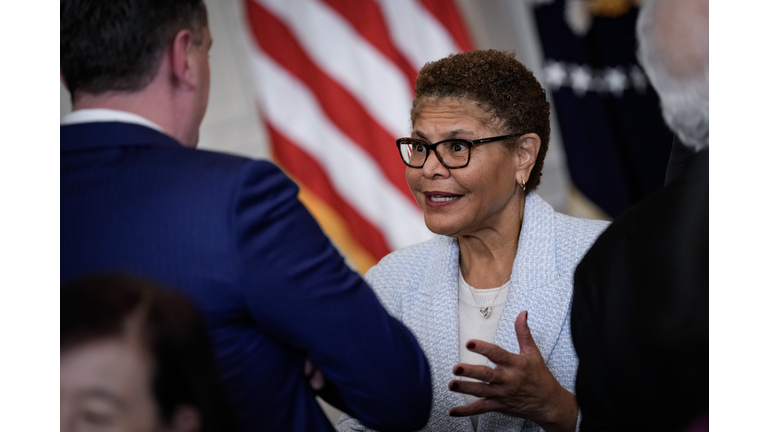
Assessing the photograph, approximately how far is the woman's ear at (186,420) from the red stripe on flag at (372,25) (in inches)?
109

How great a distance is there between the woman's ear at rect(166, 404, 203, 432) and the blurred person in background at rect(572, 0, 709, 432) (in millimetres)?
567

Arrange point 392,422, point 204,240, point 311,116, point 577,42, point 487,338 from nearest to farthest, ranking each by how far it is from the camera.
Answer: point 204,240 → point 392,422 → point 487,338 → point 577,42 → point 311,116

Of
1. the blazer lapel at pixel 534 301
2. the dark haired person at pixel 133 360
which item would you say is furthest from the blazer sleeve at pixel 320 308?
the blazer lapel at pixel 534 301

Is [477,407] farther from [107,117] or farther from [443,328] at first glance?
[107,117]

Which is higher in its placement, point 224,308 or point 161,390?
point 224,308

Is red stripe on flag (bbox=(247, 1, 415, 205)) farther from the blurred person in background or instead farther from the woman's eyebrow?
the woman's eyebrow

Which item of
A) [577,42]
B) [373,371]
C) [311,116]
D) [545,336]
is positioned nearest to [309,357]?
[373,371]

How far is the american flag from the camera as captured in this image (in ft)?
11.2

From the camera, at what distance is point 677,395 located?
0.86 meters

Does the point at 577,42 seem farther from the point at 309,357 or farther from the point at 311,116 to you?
the point at 309,357

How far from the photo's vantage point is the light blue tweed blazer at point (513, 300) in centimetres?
142

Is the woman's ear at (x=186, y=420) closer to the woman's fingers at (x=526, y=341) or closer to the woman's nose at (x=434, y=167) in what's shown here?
the woman's fingers at (x=526, y=341)

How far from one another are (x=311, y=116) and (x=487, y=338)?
2.19 meters

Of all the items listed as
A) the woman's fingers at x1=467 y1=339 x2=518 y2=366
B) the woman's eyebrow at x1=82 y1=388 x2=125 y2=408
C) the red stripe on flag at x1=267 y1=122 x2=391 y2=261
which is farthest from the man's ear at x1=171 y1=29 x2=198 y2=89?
the red stripe on flag at x1=267 y1=122 x2=391 y2=261
